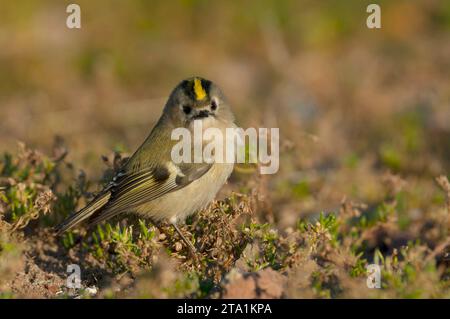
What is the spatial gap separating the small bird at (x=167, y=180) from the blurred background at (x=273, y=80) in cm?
66

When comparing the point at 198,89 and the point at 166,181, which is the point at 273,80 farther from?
the point at 166,181

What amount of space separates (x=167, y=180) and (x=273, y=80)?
4869 millimetres

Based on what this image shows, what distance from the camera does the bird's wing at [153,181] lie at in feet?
15.6

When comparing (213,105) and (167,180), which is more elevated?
(213,105)

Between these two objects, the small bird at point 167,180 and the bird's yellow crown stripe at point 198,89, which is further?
the bird's yellow crown stripe at point 198,89

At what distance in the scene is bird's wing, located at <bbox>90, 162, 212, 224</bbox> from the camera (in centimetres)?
475

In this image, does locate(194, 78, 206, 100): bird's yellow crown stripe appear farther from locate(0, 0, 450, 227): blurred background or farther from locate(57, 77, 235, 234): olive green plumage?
locate(0, 0, 450, 227): blurred background

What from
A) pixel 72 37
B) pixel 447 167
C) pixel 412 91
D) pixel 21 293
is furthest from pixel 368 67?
pixel 21 293

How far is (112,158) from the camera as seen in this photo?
5.20 metres

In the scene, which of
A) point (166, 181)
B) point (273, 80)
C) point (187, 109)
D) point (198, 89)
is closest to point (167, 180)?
point (166, 181)

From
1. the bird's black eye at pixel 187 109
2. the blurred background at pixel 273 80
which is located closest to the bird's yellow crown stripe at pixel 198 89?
the bird's black eye at pixel 187 109

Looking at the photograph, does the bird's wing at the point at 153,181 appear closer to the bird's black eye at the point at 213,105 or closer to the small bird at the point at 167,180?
the small bird at the point at 167,180

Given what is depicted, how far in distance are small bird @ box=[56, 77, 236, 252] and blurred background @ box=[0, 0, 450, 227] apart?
0.66 metres

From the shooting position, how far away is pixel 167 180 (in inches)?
191
